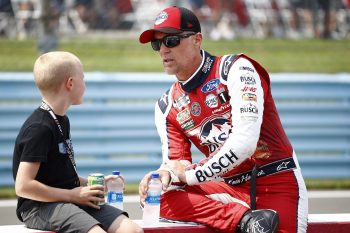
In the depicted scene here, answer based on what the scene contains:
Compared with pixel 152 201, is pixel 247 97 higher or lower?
higher

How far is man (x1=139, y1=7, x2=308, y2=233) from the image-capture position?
188 inches

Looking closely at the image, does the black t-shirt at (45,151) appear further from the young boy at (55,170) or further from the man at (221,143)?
the man at (221,143)

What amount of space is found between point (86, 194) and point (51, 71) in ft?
2.20

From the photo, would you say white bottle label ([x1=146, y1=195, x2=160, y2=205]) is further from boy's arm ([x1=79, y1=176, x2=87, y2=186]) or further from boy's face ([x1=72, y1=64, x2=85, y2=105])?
boy's face ([x1=72, y1=64, x2=85, y2=105])

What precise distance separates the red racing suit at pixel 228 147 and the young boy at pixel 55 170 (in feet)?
1.86

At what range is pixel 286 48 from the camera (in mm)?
17484

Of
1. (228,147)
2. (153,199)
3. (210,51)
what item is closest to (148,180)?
(153,199)

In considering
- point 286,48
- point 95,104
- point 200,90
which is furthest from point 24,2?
point 200,90

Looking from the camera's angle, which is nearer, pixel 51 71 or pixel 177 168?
pixel 51 71

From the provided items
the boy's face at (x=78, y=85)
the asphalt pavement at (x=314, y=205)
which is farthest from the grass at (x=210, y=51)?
the boy's face at (x=78, y=85)

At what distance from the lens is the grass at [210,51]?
14.7 metres

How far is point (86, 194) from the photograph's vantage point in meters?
4.40

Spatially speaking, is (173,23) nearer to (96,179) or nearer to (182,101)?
(182,101)

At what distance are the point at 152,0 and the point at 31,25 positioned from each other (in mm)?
3082
